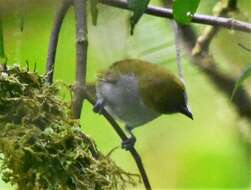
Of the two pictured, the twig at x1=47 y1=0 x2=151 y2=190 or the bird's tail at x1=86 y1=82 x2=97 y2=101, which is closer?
the twig at x1=47 y1=0 x2=151 y2=190

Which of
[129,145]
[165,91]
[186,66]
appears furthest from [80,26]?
[186,66]

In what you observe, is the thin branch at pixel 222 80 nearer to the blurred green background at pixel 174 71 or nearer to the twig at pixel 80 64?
the blurred green background at pixel 174 71

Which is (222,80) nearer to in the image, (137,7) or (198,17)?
(198,17)

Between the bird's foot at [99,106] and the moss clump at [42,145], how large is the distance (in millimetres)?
279

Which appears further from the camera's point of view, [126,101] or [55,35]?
[126,101]

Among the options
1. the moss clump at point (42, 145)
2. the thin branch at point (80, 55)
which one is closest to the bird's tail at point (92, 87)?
the thin branch at point (80, 55)

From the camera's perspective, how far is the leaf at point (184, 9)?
1.30m

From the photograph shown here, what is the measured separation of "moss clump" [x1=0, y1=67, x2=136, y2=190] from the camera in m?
1.16

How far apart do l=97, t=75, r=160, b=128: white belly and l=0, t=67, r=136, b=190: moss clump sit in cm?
44

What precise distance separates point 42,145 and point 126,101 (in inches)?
22.8

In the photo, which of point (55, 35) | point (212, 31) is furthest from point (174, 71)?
point (55, 35)

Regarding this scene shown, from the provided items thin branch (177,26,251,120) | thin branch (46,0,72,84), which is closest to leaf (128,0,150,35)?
thin branch (46,0,72,84)

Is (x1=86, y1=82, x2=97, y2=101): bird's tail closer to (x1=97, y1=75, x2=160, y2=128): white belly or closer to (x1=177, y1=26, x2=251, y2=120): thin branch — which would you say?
(x1=97, y1=75, x2=160, y2=128): white belly

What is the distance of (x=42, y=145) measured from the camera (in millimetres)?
1168
